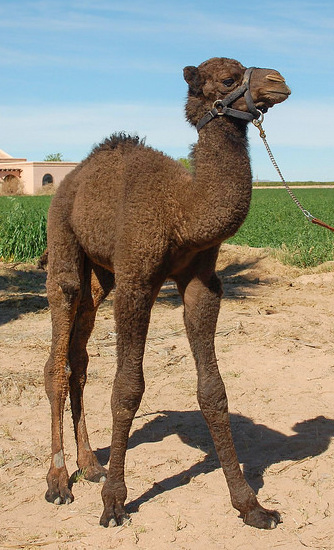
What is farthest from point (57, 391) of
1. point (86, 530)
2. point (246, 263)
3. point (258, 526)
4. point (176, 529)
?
point (246, 263)

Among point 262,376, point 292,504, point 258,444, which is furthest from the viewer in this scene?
point 262,376

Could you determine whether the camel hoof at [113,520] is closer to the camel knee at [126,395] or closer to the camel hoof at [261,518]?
the camel knee at [126,395]

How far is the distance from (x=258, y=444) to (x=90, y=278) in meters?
2.07

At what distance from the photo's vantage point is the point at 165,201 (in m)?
4.30

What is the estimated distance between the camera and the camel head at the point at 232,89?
4035mm

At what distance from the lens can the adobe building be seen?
61344 mm

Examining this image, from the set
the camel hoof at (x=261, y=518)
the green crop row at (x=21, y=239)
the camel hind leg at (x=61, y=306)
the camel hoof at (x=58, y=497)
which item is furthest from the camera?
the green crop row at (x=21, y=239)

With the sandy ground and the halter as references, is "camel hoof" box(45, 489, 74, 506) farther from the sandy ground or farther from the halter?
the halter

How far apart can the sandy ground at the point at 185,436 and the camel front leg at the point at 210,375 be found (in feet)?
0.91

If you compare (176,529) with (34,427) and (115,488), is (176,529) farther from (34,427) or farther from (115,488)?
(34,427)

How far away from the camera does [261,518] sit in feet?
14.3

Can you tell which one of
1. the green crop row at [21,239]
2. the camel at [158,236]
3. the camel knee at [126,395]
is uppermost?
the camel at [158,236]

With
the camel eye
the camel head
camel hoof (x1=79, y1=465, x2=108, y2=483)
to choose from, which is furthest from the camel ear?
camel hoof (x1=79, y1=465, x2=108, y2=483)

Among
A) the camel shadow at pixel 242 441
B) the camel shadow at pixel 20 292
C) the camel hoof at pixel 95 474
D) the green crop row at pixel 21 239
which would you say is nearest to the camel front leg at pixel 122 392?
the camel shadow at pixel 242 441
